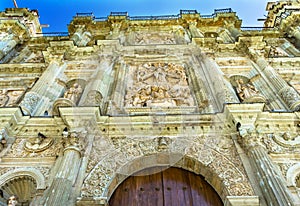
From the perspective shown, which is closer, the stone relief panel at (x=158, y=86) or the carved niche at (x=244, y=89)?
the stone relief panel at (x=158, y=86)

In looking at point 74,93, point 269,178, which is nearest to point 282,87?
point 269,178

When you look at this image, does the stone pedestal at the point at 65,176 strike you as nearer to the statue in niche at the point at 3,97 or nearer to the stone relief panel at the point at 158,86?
the stone relief panel at the point at 158,86

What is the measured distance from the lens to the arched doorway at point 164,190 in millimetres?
5969

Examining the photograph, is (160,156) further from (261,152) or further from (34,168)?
(34,168)

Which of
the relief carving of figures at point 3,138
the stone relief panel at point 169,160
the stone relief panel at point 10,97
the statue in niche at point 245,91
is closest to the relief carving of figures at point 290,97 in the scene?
the statue in niche at point 245,91

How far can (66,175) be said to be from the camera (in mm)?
5621

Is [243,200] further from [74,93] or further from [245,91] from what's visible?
[74,93]

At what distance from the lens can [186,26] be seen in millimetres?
15656

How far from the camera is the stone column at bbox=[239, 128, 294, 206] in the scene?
17.0ft

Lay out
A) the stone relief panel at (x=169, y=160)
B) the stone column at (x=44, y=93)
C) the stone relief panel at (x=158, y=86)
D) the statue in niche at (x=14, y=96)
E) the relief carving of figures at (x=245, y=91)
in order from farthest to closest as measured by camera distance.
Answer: the statue in niche at (x=14, y=96), the relief carving of figures at (x=245, y=91), the stone relief panel at (x=158, y=86), the stone column at (x=44, y=93), the stone relief panel at (x=169, y=160)

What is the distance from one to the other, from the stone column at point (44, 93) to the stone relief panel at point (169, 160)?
255 cm

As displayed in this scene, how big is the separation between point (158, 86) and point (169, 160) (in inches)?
138

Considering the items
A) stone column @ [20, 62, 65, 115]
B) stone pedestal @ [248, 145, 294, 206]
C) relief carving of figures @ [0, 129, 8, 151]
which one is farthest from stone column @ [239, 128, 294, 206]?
stone column @ [20, 62, 65, 115]

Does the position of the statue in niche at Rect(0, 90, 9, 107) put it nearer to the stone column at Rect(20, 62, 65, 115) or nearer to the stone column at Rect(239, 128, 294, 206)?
the stone column at Rect(20, 62, 65, 115)
